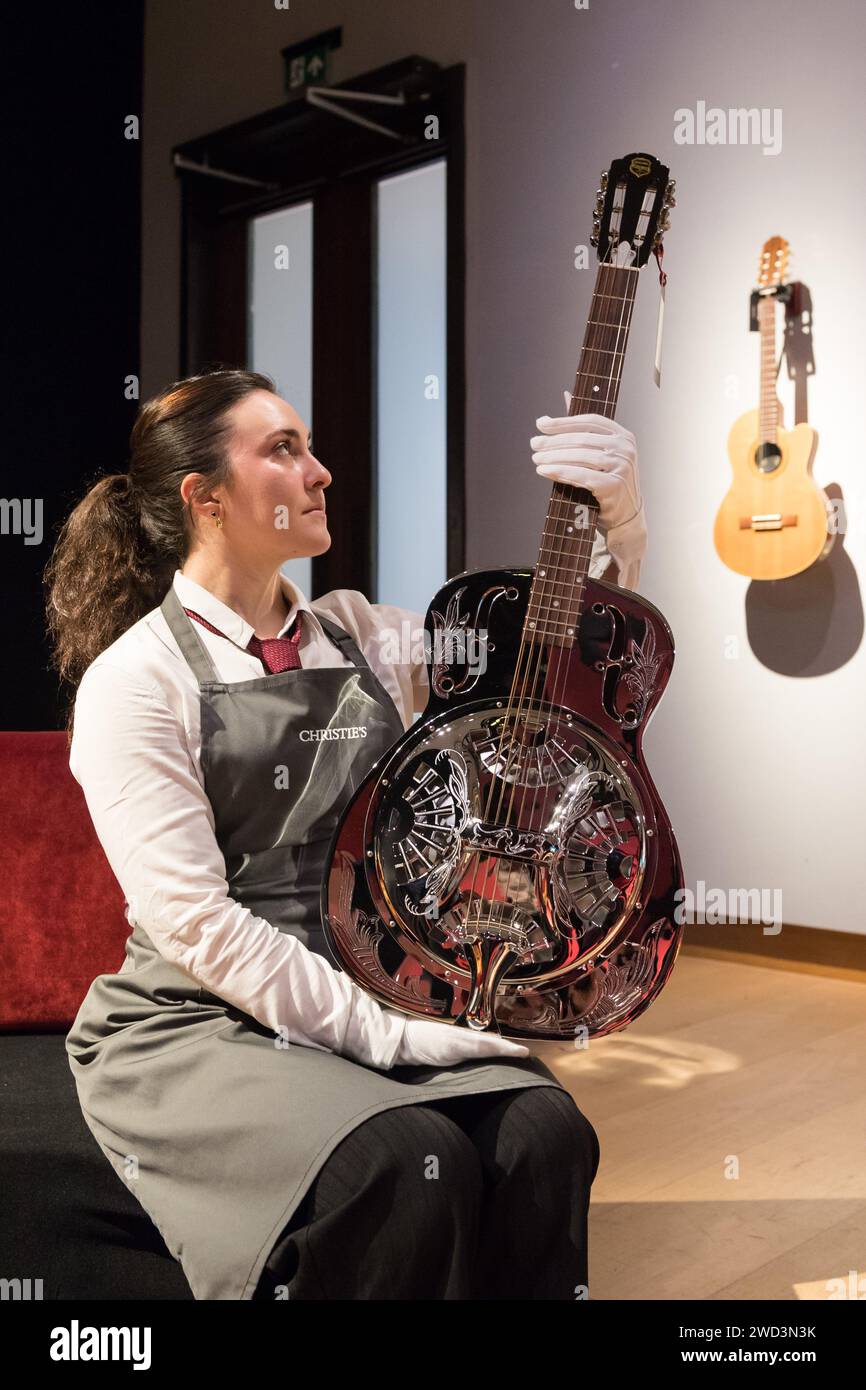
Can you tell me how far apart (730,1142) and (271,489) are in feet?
4.60

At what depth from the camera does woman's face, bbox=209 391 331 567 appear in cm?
144

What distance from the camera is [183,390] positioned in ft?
5.02

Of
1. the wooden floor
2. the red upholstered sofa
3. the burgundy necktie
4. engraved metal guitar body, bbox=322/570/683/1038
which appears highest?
the burgundy necktie

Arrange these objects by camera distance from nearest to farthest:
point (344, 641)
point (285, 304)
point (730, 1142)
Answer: point (344, 641) → point (730, 1142) → point (285, 304)

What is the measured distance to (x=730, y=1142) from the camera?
2131 mm

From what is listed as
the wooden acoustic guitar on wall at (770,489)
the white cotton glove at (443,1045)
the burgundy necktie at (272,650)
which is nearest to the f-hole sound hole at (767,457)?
the wooden acoustic guitar on wall at (770,489)

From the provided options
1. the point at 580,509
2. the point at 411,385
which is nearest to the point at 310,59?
the point at 411,385

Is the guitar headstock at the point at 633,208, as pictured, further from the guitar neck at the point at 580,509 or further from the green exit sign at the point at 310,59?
the green exit sign at the point at 310,59

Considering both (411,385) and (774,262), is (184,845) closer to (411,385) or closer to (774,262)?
(774,262)

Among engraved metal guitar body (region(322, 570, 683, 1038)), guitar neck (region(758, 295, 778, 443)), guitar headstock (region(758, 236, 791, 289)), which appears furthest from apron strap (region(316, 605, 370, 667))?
guitar headstock (region(758, 236, 791, 289))

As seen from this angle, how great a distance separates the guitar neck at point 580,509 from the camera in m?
1.21

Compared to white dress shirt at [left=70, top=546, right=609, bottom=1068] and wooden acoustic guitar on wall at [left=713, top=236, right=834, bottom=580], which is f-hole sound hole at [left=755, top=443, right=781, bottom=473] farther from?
white dress shirt at [left=70, top=546, right=609, bottom=1068]

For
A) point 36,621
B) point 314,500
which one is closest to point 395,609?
point 314,500

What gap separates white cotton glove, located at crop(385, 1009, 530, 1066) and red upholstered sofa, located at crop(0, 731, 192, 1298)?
33 centimetres
